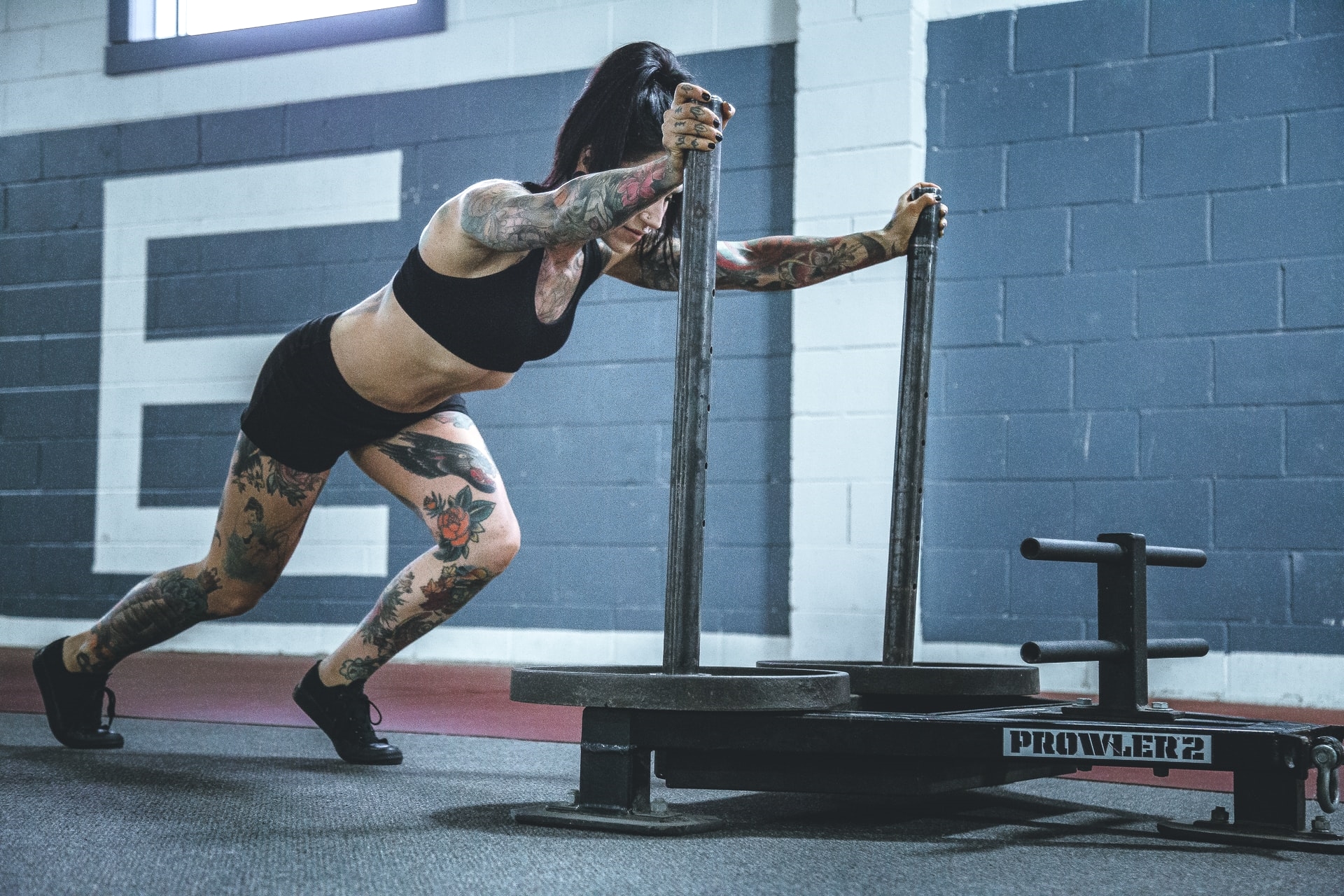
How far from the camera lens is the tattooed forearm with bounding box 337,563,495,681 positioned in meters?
2.38

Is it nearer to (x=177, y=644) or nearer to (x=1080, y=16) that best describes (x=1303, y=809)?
(x=1080, y=16)

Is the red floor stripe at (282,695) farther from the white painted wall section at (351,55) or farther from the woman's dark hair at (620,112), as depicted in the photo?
the white painted wall section at (351,55)

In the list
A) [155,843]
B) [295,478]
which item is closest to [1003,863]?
[155,843]

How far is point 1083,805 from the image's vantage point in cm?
210

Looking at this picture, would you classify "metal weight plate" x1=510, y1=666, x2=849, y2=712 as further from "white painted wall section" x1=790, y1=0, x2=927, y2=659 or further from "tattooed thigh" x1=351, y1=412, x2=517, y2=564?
"white painted wall section" x1=790, y1=0, x2=927, y2=659

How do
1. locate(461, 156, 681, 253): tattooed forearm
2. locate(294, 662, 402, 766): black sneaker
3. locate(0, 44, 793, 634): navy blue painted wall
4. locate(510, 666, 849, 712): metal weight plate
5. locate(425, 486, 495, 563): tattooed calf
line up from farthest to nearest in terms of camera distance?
locate(0, 44, 793, 634): navy blue painted wall → locate(294, 662, 402, 766): black sneaker → locate(425, 486, 495, 563): tattooed calf → locate(461, 156, 681, 253): tattooed forearm → locate(510, 666, 849, 712): metal weight plate

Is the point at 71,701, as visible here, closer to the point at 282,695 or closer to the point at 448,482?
the point at 448,482

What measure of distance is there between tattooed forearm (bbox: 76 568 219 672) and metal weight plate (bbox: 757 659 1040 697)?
1.09 metres

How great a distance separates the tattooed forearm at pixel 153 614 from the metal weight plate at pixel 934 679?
3.57 feet

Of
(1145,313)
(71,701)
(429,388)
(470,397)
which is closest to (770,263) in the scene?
(429,388)

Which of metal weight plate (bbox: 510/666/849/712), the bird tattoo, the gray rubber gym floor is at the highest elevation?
the bird tattoo

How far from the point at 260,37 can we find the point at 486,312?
3.46 metres

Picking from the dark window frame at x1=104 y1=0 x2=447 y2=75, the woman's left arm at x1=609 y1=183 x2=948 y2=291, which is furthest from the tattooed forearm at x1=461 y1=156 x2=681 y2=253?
the dark window frame at x1=104 y1=0 x2=447 y2=75

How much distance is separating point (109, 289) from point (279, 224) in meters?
0.77
